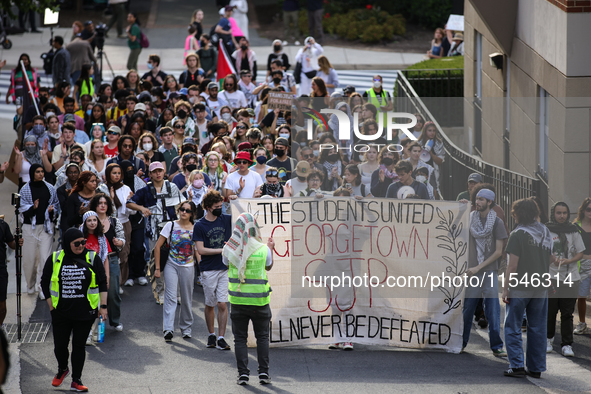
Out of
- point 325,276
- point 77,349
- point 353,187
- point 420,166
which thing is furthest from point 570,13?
point 77,349

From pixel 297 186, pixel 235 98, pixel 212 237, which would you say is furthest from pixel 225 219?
pixel 235 98

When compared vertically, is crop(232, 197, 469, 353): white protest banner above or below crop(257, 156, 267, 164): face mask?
below

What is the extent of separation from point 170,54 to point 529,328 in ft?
→ 73.0

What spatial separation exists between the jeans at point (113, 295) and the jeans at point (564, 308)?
497 cm

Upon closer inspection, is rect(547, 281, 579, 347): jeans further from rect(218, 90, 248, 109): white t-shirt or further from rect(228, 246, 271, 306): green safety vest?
rect(218, 90, 248, 109): white t-shirt

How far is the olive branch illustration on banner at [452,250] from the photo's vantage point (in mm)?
9039

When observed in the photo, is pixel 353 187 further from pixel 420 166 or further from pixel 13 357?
pixel 13 357

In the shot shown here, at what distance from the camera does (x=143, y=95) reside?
16.2 metres

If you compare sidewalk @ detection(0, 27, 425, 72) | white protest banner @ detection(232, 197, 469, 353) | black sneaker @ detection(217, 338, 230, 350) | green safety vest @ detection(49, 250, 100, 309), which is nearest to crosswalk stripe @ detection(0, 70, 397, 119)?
sidewalk @ detection(0, 27, 425, 72)

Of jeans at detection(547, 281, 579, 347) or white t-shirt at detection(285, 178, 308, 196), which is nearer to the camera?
jeans at detection(547, 281, 579, 347)

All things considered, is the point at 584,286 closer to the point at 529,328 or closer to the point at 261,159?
the point at 529,328

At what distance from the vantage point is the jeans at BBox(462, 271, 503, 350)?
888cm

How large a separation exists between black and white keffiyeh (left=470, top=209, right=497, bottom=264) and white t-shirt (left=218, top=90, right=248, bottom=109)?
8651 mm

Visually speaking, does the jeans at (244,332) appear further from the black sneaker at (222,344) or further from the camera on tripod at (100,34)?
the camera on tripod at (100,34)
